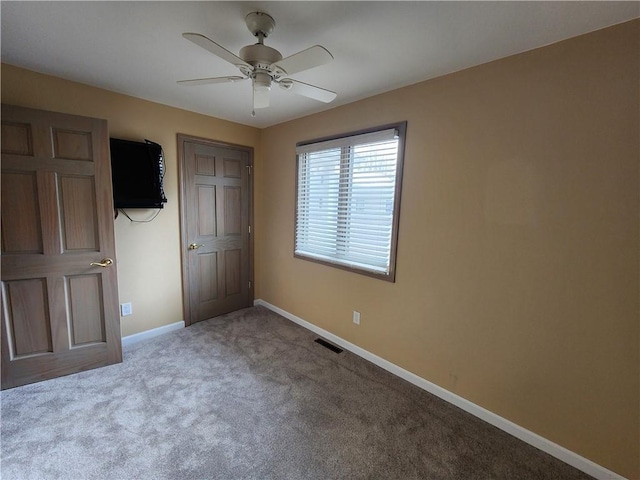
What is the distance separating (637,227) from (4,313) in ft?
13.2

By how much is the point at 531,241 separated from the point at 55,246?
3.40m

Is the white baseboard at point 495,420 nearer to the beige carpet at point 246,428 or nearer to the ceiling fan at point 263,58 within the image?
the beige carpet at point 246,428

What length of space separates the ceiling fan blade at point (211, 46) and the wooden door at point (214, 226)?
1843 mm

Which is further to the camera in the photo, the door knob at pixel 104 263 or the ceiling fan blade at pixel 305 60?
the door knob at pixel 104 263

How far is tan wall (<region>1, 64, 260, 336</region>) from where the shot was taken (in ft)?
7.70

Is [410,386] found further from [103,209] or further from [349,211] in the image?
[103,209]

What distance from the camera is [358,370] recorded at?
248 centimetres

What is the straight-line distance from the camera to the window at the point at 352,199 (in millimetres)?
2355

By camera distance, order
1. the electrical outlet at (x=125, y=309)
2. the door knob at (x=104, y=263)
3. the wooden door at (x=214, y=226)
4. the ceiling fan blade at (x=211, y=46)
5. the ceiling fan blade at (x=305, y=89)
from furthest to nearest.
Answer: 1. the wooden door at (x=214, y=226)
2. the electrical outlet at (x=125, y=309)
3. the door knob at (x=104, y=263)
4. the ceiling fan blade at (x=305, y=89)
5. the ceiling fan blade at (x=211, y=46)

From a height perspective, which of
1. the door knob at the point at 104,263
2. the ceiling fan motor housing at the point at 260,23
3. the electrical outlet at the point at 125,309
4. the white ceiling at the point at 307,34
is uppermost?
the white ceiling at the point at 307,34

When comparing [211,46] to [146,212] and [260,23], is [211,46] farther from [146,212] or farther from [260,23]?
[146,212]

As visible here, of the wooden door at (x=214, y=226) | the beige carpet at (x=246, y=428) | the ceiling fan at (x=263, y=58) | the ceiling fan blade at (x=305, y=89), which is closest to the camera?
the ceiling fan at (x=263, y=58)

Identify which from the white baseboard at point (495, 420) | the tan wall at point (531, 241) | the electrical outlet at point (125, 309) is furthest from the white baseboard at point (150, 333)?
the tan wall at point (531, 241)

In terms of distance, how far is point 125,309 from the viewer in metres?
2.77
